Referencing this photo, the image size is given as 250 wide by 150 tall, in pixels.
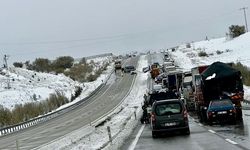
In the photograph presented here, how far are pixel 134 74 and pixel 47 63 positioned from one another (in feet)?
172

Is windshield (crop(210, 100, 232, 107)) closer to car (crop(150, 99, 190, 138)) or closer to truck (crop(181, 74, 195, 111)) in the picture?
car (crop(150, 99, 190, 138))

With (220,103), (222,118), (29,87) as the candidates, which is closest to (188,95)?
(220,103)

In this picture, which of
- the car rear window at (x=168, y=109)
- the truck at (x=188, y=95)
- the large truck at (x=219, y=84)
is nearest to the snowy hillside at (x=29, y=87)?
the truck at (x=188, y=95)

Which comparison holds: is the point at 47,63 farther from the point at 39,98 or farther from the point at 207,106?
the point at 207,106

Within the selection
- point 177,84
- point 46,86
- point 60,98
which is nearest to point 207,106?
point 177,84

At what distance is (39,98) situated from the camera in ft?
311

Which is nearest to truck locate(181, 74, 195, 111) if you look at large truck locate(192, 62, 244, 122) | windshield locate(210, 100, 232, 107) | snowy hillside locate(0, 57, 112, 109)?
large truck locate(192, 62, 244, 122)

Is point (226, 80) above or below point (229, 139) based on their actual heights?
above

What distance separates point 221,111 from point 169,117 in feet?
17.3

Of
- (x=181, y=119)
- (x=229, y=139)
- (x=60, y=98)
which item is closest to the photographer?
(x=229, y=139)

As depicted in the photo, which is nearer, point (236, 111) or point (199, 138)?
point (199, 138)

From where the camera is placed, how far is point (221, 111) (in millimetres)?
30953

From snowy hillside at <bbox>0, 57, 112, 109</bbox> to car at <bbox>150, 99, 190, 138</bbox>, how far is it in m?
58.4

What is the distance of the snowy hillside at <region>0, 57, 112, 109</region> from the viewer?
91000mm
